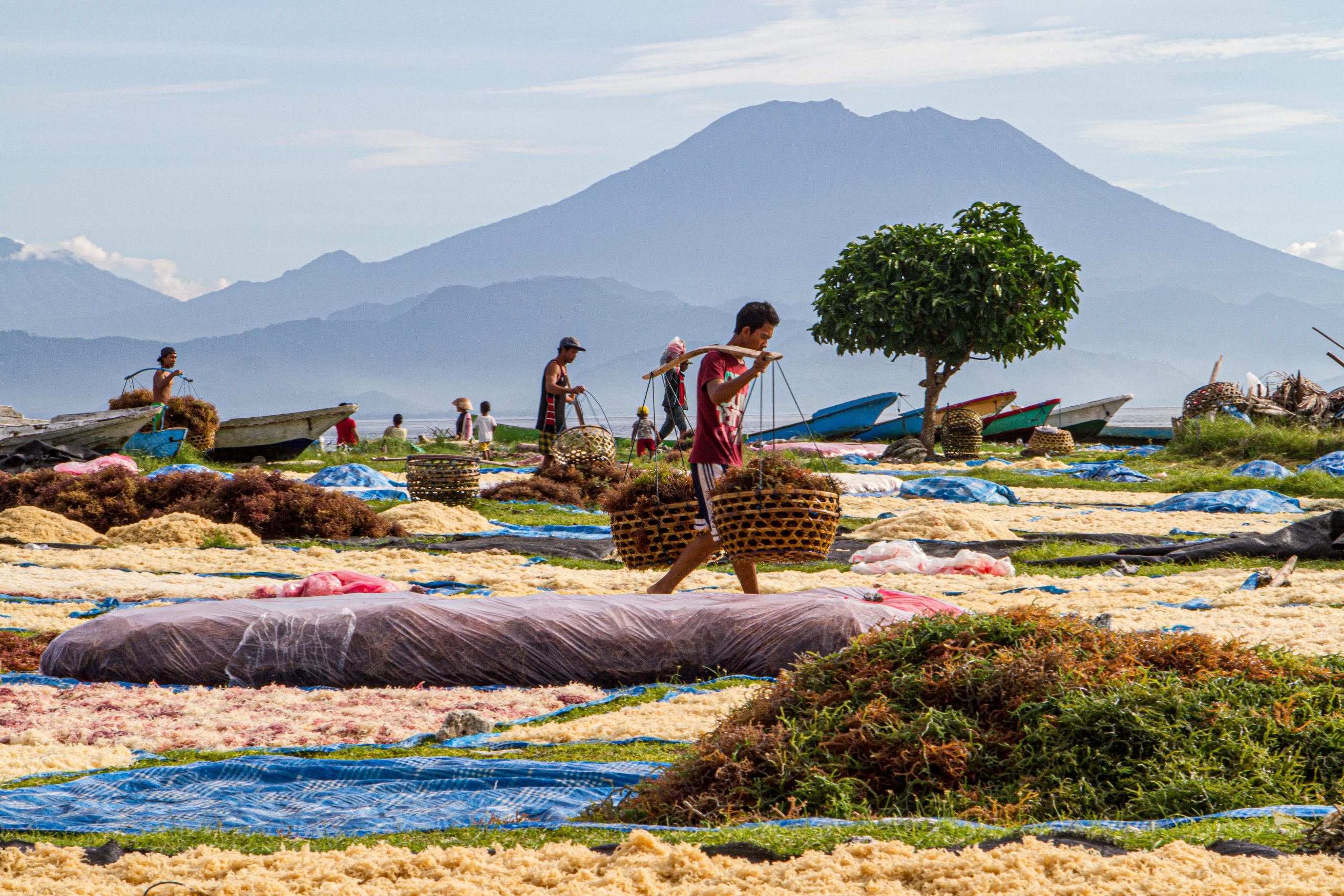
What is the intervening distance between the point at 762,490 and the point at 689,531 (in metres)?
1.02

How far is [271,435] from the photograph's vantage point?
1927 cm

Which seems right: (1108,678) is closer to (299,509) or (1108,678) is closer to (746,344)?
(746,344)

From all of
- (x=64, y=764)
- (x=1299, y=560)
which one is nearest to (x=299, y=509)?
(x=64, y=764)

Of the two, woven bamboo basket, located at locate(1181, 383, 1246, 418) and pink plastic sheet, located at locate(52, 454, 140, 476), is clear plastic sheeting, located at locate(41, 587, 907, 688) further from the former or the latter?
woven bamboo basket, located at locate(1181, 383, 1246, 418)

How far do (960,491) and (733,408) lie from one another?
811 cm

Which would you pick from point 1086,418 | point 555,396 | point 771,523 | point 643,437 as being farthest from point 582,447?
point 1086,418

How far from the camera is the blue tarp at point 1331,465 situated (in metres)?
14.8

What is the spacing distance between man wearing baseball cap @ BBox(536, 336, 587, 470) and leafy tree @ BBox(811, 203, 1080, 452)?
24.1 ft

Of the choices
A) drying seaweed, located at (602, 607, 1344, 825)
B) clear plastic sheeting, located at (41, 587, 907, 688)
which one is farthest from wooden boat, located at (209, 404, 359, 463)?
drying seaweed, located at (602, 607, 1344, 825)

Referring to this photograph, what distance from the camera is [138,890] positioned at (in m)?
2.45

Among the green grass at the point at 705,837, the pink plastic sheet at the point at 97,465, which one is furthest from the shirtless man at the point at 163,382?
the green grass at the point at 705,837

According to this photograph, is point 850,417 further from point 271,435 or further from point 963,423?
point 271,435

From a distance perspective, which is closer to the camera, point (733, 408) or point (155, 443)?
point (733, 408)

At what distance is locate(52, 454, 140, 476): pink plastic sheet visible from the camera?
501 inches
